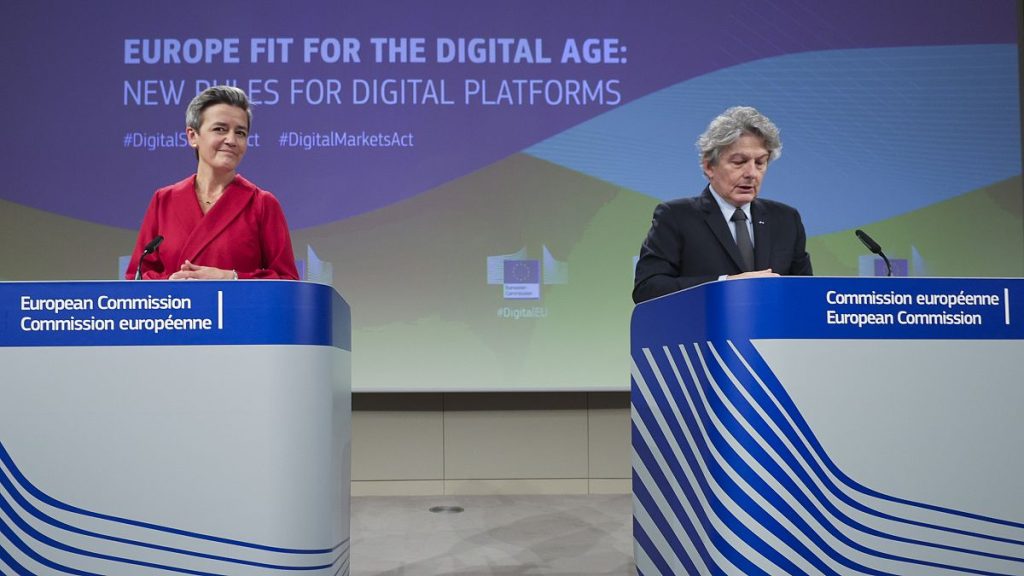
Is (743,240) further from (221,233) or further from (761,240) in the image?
(221,233)

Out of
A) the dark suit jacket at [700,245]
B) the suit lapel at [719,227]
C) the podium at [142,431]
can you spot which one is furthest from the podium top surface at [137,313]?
the suit lapel at [719,227]

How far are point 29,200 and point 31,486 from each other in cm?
338

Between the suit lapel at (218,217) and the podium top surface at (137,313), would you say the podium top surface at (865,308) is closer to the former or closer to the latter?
the podium top surface at (137,313)

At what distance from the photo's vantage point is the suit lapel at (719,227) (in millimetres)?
2535

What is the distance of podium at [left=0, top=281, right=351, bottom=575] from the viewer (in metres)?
1.72

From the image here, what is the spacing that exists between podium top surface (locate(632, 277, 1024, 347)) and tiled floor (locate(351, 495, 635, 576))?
1686mm

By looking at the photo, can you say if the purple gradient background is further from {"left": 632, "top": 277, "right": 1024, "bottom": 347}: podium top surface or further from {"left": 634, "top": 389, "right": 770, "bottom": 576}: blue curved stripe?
{"left": 632, "top": 277, "right": 1024, "bottom": 347}: podium top surface

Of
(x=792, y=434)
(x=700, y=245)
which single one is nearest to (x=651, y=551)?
(x=792, y=434)

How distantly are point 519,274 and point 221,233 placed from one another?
7.76 ft

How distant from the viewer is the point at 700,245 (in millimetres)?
2561

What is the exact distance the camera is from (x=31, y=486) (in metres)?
1.72

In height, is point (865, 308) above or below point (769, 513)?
above

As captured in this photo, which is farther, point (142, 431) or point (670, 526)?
point (670, 526)

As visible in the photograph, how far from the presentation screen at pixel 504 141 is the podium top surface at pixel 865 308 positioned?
2949 mm
